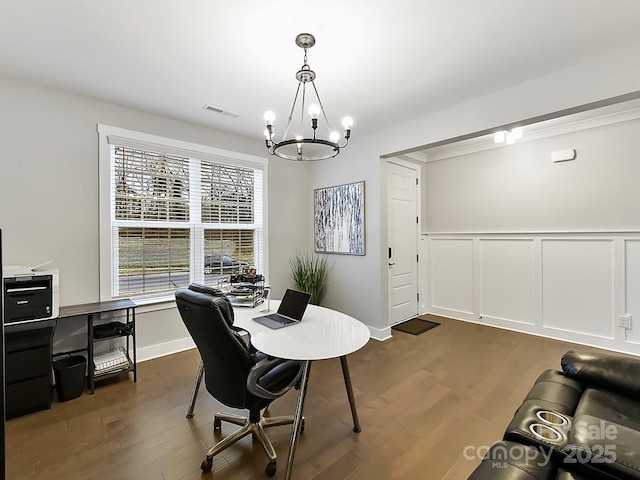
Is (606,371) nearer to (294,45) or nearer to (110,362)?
(294,45)

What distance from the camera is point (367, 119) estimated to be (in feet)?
11.2

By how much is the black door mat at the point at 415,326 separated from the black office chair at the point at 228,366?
2765mm

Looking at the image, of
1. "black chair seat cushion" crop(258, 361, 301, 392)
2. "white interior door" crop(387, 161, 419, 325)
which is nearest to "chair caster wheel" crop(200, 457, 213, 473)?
"black chair seat cushion" crop(258, 361, 301, 392)

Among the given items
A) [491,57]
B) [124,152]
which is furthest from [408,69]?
[124,152]

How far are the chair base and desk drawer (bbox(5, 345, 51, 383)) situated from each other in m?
1.42

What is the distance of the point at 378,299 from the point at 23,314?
3.41m

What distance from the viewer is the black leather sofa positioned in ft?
3.03

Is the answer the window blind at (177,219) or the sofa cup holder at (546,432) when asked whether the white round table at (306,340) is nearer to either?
the sofa cup holder at (546,432)

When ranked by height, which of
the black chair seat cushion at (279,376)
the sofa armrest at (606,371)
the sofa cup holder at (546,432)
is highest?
the sofa armrest at (606,371)

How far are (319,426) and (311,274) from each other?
244 cm

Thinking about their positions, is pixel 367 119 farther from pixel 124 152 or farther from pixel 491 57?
pixel 124 152

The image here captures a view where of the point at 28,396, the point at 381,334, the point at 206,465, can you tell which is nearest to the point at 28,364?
the point at 28,396

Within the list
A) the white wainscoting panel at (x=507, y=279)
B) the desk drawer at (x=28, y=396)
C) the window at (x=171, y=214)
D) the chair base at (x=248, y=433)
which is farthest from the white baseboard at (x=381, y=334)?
the desk drawer at (x=28, y=396)

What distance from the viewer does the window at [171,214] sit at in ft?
10.1
